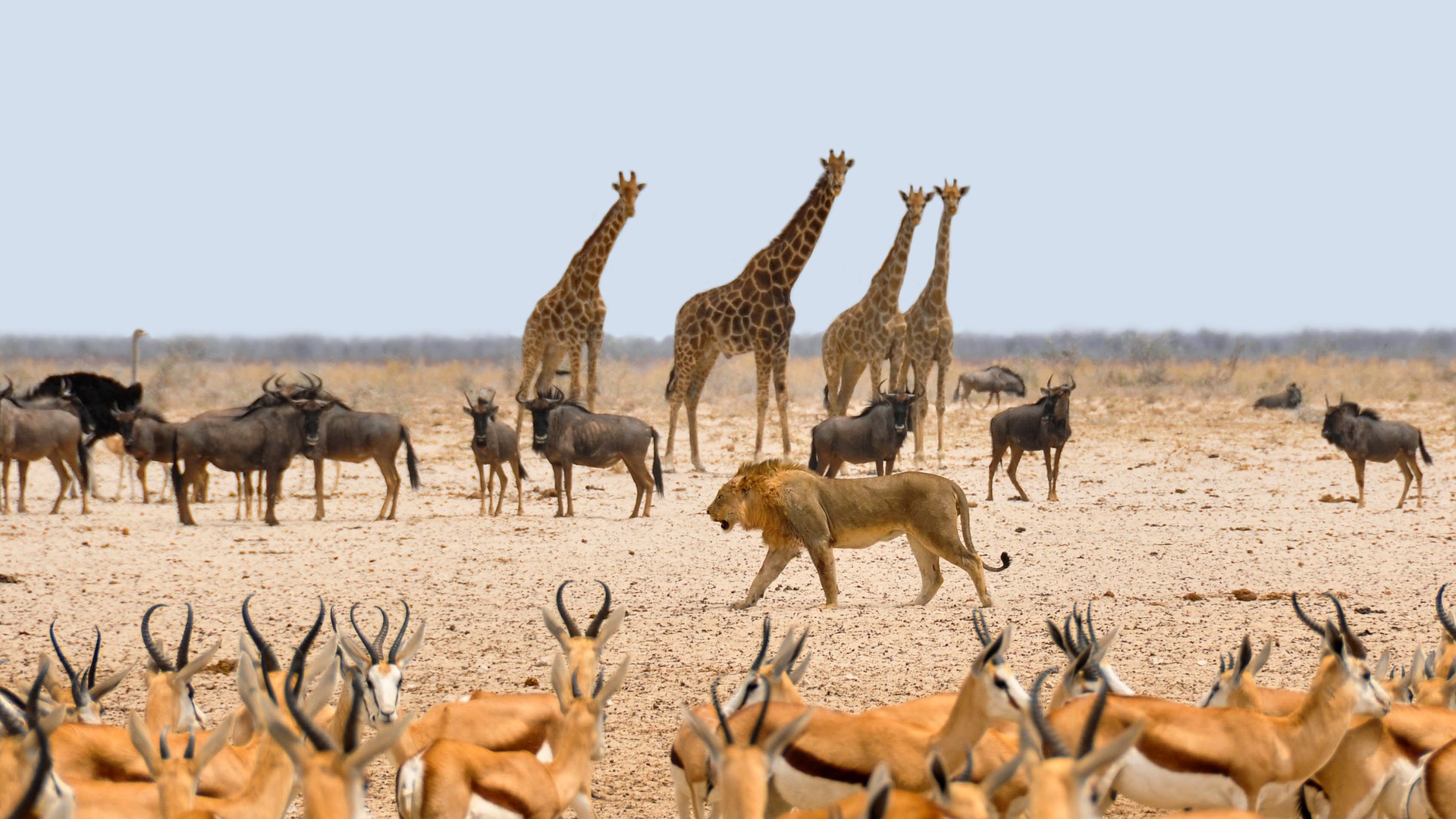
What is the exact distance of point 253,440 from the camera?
18531mm

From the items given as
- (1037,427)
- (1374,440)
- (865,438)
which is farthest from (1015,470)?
(1374,440)

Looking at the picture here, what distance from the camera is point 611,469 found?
24547 mm

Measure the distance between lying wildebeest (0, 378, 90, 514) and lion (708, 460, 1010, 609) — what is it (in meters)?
10.8

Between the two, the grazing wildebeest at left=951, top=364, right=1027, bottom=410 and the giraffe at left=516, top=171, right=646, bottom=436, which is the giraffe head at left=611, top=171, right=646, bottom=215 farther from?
the grazing wildebeest at left=951, top=364, right=1027, bottom=410

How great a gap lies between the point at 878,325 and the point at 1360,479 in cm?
861

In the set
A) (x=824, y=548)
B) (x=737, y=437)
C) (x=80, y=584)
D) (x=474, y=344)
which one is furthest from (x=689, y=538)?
(x=474, y=344)

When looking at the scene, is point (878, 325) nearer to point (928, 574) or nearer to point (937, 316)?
point (937, 316)

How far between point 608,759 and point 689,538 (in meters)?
8.21

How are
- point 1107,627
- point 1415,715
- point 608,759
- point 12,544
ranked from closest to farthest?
point 1415,715 < point 608,759 < point 1107,627 < point 12,544

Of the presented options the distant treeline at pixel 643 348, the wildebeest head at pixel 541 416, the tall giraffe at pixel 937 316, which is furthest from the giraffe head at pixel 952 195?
the distant treeline at pixel 643 348

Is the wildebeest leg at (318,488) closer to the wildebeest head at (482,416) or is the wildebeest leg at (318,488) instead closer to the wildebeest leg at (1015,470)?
the wildebeest head at (482,416)

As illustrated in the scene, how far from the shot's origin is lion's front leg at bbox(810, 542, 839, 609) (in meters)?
11.8

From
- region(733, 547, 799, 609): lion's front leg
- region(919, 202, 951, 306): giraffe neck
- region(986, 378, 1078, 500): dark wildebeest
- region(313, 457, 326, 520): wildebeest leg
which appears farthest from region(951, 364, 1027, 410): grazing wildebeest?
region(733, 547, 799, 609): lion's front leg

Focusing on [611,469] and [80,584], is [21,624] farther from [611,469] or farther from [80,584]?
[611,469]
